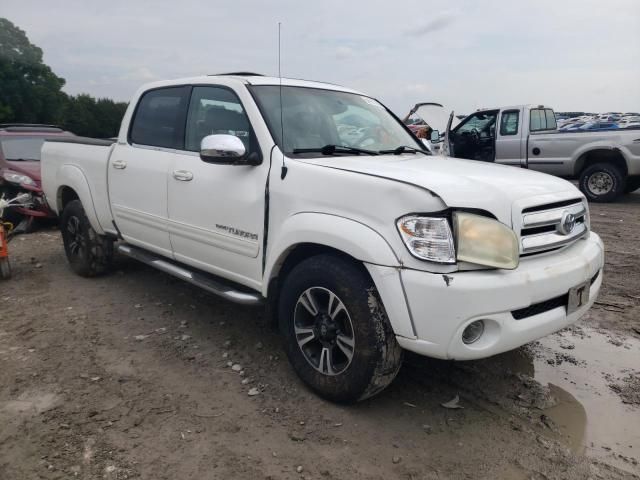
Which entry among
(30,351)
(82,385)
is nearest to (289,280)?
(82,385)

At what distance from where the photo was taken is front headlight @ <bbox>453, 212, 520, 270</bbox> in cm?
241

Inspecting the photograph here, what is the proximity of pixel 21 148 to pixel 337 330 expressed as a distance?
25.8ft

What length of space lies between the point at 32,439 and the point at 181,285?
2522mm

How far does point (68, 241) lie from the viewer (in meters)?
5.48

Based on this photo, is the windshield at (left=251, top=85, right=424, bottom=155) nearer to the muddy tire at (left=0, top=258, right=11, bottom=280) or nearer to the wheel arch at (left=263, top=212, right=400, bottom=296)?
the wheel arch at (left=263, top=212, right=400, bottom=296)

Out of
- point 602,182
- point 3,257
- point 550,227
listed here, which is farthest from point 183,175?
point 602,182

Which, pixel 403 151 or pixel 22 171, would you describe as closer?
pixel 403 151

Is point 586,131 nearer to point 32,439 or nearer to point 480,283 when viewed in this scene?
point 480,283

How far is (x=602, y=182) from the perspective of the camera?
955 centimetres

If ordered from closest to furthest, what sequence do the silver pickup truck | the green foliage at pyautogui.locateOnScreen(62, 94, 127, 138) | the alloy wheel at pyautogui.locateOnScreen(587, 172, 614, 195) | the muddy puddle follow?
the muddy puddle → the silver pickup truck → the alloy wheel at pyautogui.locateOnScreen(587, 172, 614, 195) → the green foliage at pyautogui.locateOnScreen(62, 94, 127, 138)

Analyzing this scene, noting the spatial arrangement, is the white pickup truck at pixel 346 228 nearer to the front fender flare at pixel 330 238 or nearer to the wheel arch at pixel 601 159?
the front fender flare at pixel 330 238

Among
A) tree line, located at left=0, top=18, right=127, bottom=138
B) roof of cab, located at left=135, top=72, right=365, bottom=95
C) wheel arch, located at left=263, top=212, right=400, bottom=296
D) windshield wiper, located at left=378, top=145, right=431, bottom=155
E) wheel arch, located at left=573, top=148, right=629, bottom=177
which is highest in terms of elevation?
tree line, located at left=0, top=18, right=127, bottom=138

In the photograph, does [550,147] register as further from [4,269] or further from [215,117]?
[4,269]

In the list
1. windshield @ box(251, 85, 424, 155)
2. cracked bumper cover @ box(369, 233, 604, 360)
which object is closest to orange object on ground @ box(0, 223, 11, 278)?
windshield @ box(251, 85, 424, 155)
